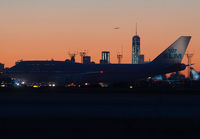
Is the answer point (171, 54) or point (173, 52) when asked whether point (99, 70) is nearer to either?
point (171, 54)

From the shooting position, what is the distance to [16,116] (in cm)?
1967

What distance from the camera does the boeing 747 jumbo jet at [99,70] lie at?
71438 millimetres

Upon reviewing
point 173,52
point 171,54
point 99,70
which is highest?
point 173,52

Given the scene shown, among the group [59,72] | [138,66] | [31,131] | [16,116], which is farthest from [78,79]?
[31,131]

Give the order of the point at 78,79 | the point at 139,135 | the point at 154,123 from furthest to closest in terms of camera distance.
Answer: the point at 78,79
the point at 154,123
the point at 139,135

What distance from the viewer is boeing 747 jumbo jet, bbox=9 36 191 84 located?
71.4 meters

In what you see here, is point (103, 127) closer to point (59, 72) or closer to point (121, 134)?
point (121, 134)

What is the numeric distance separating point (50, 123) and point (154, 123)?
525 centimetres

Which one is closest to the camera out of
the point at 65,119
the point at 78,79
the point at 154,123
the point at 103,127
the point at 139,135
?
the point at 139,135

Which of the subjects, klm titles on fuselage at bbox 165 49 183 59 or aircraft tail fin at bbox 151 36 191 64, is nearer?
aircraft tail fin at bbox 151 36 191 64

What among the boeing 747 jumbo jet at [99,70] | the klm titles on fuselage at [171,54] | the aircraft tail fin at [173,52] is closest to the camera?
the boeing 747 jumbo jet at [99,70]

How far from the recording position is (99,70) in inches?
2950

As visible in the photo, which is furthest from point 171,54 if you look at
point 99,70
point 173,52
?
point 99,70

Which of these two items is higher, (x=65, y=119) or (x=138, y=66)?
(x=138, y=66)
